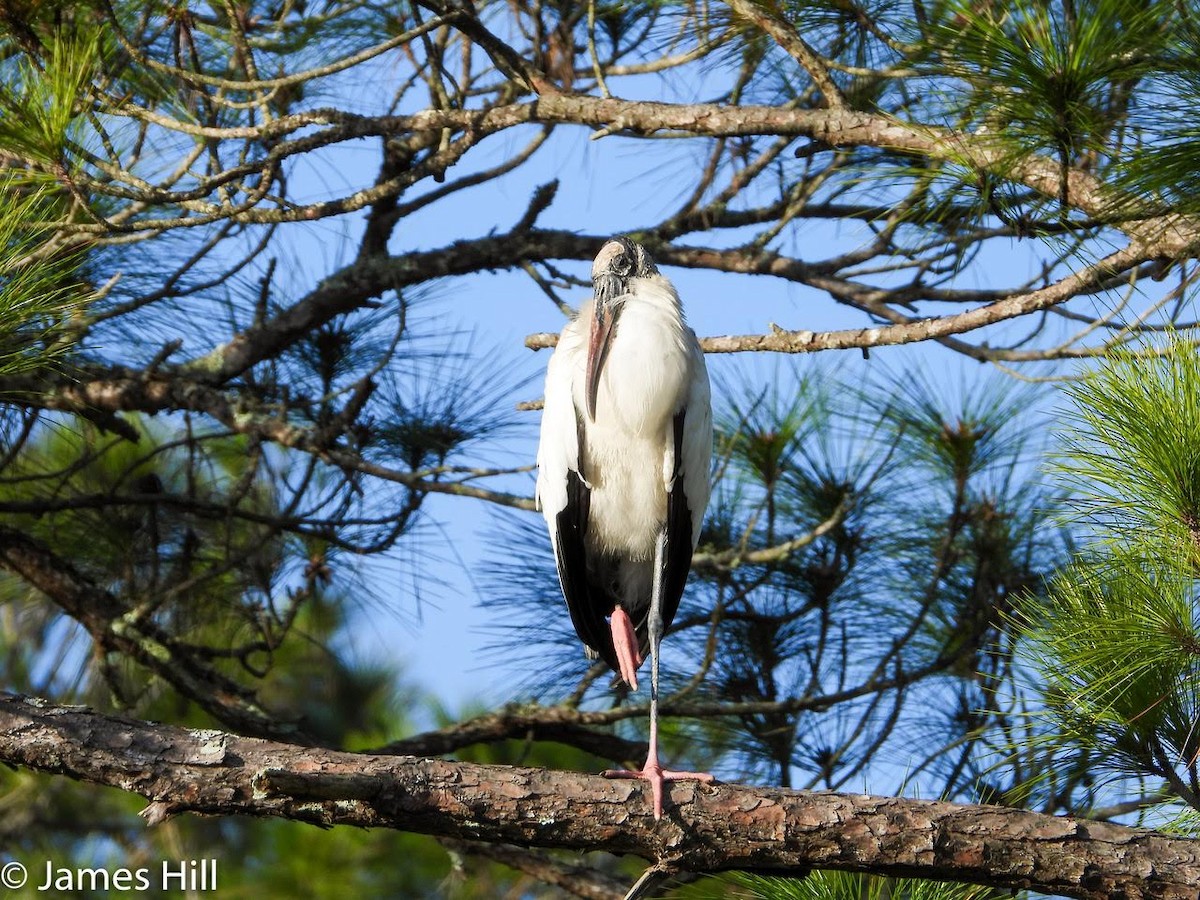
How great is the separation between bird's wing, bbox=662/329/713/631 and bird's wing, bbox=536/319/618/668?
20 centimetres

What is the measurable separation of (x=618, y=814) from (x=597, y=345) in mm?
1061

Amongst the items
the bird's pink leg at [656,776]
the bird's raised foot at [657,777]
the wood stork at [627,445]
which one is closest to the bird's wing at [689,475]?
the wood stork at [627,445]

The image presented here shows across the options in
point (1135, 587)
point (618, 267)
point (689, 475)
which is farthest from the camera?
point (618, 267)

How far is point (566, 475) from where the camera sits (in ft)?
9.56

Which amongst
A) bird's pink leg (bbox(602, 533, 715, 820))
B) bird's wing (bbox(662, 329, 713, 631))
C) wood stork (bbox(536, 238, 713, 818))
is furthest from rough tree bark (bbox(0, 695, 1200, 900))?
bird's wing (bbox(662, 329, 713, 631))

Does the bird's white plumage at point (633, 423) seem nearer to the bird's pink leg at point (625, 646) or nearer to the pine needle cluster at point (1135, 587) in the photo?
the bird's pink leg at point (625, 646)

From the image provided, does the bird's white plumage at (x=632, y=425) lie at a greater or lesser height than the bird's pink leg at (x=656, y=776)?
greater

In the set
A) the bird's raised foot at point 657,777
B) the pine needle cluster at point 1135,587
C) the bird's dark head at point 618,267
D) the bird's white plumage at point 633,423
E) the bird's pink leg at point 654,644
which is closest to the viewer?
the pine needle cluster at point 1135,587

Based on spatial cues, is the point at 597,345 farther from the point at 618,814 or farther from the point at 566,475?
the point at 618,814

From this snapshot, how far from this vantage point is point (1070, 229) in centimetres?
234

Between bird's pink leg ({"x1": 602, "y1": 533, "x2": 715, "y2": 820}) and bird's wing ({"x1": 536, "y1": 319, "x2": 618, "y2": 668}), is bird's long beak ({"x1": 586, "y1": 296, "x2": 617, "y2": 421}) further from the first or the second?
bird's pink leg ({"x1": 602, "y1": 533, "x2": 715, "y2": 820})

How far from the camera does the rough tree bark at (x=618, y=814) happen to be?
79.2 inches

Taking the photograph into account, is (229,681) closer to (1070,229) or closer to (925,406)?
(925,406)

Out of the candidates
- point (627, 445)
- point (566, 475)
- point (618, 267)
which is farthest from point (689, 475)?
point (618, 267)
